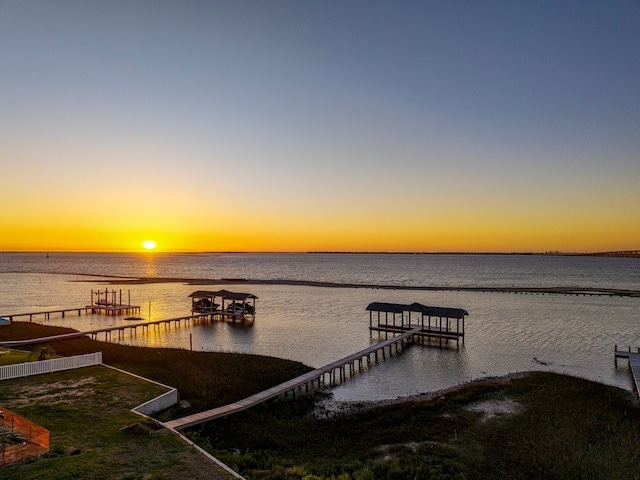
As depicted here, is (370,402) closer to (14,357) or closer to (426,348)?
(426,348)

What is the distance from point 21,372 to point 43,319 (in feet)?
109

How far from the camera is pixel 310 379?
84.4ft

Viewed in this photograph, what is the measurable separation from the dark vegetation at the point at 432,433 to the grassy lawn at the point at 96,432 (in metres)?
0.76

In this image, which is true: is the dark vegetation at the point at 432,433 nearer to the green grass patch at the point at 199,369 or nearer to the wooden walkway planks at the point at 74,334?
the green grass patch at the point at 199,369

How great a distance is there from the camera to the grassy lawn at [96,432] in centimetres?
1274

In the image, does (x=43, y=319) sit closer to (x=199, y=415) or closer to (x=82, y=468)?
(x=199, y=415)

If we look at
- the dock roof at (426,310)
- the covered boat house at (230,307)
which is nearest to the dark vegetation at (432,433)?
the dock roof at (426,310)

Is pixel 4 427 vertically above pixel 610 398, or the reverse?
pixel 4 427

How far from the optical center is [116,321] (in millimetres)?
49531

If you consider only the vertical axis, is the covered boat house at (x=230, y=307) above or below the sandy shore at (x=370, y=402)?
above

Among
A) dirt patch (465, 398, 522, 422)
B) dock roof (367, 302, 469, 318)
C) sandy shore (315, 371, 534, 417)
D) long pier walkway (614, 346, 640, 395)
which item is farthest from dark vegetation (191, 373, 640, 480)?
dock roof (367, 302, 469, 318)

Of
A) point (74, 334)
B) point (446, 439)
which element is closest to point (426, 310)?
point (446, 439)

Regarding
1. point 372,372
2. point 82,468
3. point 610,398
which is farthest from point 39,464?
point 610,398

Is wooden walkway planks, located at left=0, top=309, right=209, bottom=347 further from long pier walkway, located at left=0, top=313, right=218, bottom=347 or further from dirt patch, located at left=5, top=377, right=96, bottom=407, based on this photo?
dirt patch, located at left=5, top=377, right=96, bottom=407
